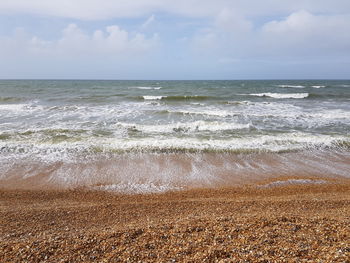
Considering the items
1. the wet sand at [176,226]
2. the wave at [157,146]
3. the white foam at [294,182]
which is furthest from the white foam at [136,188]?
the white foam at [294,182]

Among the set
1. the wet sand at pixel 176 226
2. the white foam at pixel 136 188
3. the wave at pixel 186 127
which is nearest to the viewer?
the wet sand at pixel 176 226

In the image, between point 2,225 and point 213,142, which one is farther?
point 213,142

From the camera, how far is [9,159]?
8477 mm

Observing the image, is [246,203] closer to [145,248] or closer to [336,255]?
[336,255]

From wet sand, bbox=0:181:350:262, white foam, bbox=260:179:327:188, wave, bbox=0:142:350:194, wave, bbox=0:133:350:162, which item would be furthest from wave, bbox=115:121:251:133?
wet sand, bbox=0:181:350:262

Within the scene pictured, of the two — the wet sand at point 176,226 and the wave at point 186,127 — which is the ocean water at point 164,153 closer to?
the wave at point 186,127

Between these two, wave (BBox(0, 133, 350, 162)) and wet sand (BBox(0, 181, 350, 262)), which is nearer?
wet sand (BBox(0, 181, 350, 262))

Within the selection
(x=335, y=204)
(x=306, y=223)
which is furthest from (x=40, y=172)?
(x=335, y=204)

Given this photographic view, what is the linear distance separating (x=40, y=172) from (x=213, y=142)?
23.0 feet

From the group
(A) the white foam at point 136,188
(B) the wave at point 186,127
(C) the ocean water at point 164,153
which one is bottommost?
(A) the white foam at point 136,188

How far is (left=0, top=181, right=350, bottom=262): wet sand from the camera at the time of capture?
10.8 feet

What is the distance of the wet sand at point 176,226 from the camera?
3.31 meters

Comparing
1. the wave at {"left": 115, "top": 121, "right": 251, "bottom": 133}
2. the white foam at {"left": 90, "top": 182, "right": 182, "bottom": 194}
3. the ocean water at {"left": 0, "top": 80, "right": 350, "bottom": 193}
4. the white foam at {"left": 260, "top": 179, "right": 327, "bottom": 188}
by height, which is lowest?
the white foam at {"left": 90, "top": 182, "right": 182, "bottom": 194}

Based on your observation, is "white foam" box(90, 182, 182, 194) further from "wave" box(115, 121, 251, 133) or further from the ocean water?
"wave" box(115, 121, 251, 133)
